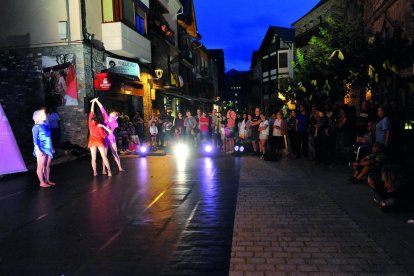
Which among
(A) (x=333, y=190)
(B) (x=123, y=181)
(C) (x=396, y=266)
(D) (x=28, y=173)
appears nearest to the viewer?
(C) (x=396, y=266)

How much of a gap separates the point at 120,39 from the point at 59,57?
282 centimetres

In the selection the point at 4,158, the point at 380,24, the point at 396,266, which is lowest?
the point at 396,266

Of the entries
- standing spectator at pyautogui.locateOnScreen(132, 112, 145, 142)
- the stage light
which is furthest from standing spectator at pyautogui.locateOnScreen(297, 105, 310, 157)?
standing spectator at pyautogui.locateOnScreen(132, 112, 145, 142)

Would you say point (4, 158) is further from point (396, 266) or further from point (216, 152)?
point (396, 266)

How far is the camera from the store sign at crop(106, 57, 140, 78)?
1850 cm

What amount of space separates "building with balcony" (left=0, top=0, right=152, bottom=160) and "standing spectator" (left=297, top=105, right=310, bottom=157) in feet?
27.3

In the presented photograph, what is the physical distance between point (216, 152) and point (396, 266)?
39.6 feet

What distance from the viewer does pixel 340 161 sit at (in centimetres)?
1222

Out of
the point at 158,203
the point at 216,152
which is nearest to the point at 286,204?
the point at 158,203

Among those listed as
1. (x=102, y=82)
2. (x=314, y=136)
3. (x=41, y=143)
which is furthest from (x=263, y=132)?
(x=102, y=82)

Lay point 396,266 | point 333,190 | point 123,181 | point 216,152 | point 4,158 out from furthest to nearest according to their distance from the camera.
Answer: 1. point 216,152
2. point 4,158
3. point 123,181
4. point 333,190
5. point 396,266

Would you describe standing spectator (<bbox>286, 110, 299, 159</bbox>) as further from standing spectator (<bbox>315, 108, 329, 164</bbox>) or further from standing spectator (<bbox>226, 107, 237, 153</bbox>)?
standing spectator (<bbox>226, 107, 237, 153</bbox>)

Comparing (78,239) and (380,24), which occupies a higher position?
(380,24)

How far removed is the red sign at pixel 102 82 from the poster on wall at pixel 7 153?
637 centimetres
